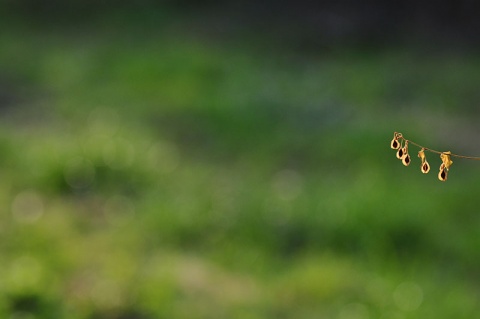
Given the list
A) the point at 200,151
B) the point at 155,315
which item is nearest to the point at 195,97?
the point at 200,151

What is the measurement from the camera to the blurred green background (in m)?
5.88

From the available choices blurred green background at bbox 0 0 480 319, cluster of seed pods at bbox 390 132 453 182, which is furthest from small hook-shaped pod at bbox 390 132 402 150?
blurred green background at bbox 0 0 480 319

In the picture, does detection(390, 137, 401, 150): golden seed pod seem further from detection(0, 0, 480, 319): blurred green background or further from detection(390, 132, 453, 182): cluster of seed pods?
detection(0, 0, 480, 319): blurred green background

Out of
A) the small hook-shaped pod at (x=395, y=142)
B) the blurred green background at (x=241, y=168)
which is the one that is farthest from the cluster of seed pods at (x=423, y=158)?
the blurred green background at (x=241, y=168)

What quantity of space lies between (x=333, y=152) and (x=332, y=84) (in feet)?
7.77

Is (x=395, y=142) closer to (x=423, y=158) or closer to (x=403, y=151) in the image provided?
(x=403, y=151)

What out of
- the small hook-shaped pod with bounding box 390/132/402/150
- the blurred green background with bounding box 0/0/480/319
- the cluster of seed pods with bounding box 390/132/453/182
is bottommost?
the cluster of seed pods with bounding box 390/132/453/182

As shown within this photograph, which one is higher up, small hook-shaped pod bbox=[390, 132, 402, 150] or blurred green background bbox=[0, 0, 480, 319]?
blurred green background bbox=[0, 0, 480, 319]

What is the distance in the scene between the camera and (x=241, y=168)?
26.1 ft

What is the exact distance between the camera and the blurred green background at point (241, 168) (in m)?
5.88

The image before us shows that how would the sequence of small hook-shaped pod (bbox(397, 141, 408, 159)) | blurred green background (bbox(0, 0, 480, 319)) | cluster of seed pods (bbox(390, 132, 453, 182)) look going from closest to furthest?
cluster of seed pods (bbox(390, 132, 453, 182)) → small hook-shaped pod (bbox(397, 141, 408, 159)) → blurred green background (bbox(0, 0, 480, 319))

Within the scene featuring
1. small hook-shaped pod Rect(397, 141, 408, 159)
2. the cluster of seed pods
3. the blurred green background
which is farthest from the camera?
the blurred green background

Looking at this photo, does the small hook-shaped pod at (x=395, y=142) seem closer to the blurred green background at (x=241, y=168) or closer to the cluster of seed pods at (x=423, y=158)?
the cluster of seed pods at (x=423, y=158)

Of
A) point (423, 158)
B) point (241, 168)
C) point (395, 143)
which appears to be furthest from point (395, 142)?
point (241, 168)
